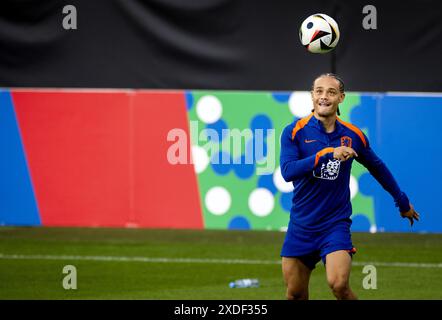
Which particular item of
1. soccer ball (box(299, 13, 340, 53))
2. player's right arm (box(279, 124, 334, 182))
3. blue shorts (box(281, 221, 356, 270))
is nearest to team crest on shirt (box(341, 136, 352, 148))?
player's right arm (box(279, 124, 334, 182))

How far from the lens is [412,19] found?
13695 mm

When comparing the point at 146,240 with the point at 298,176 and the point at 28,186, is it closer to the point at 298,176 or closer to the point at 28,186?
the point at 28,186

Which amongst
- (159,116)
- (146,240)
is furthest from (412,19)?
(146,240)

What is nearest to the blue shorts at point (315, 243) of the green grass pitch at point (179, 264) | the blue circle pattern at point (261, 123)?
the green grass pitch at point (179, 264)

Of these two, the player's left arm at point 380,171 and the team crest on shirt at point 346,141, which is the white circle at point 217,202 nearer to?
the player's left arm at point 380,171

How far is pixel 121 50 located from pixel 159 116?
147 cm

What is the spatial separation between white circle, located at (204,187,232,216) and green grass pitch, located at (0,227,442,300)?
0.49 metres

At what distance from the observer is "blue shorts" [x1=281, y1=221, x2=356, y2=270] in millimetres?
7617

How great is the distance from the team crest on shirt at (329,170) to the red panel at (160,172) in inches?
215

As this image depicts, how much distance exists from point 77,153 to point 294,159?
20.3ft

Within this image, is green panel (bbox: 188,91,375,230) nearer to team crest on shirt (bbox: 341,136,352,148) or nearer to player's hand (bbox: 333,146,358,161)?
team crest on shirt (bbox: 341,136,352,148)

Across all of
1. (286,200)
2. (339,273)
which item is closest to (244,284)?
(286,200)

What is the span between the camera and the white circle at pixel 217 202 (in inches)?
512

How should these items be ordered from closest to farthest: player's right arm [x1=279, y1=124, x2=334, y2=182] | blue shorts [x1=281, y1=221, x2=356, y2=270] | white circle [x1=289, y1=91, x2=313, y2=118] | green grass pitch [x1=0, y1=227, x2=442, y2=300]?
player's right arm [x1=279, y1=124, x2=334, y2=182] < blue shorts [x1=281, y1=221, x2=356, y2=270] < green grass pitch [x1=0, y1=227, x2=442, y2=300] < white circle [x1=289, y1=91, x2=313, y2=118]
